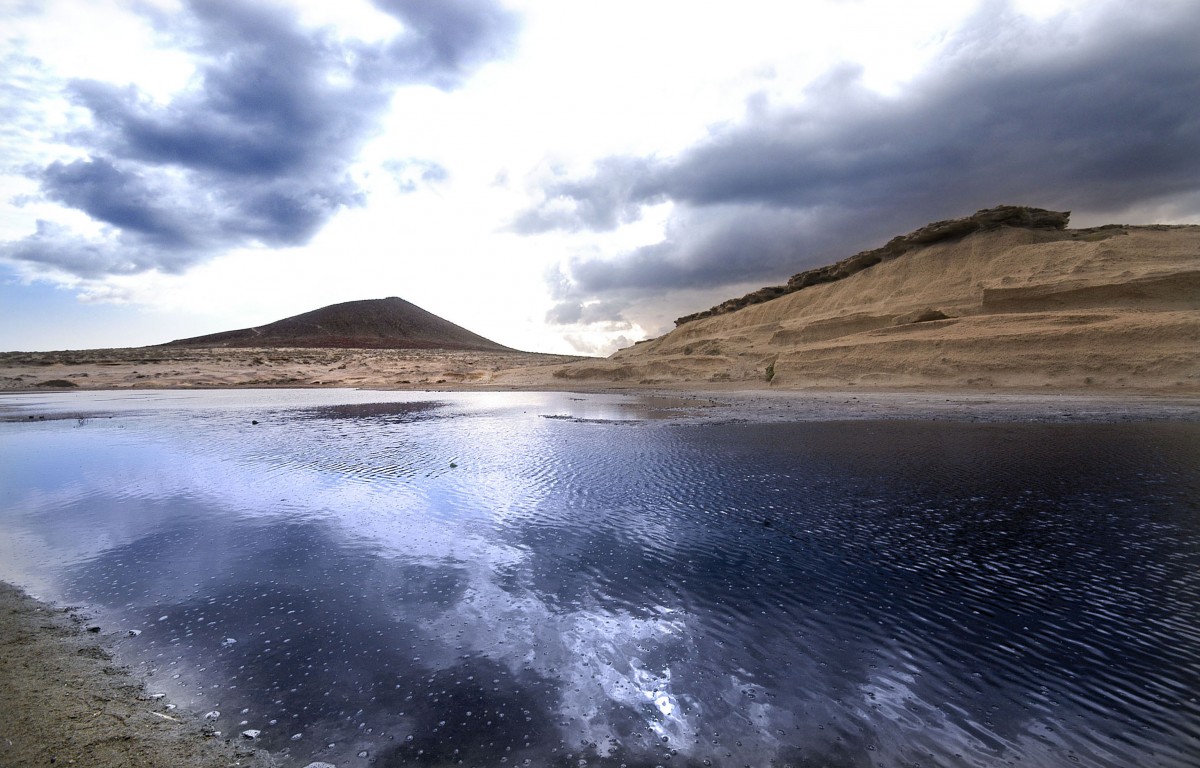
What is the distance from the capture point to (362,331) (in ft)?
472

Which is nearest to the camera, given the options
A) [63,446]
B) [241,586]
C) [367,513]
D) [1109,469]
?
[241,586]

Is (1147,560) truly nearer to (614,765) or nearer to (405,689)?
(614,765)

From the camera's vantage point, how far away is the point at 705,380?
45500 mm

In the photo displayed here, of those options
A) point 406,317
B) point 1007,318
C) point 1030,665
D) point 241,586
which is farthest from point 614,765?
point 406,317

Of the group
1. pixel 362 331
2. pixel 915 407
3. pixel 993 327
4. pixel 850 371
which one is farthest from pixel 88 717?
pixel 362 331

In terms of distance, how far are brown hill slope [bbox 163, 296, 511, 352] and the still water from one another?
115820 millimetres

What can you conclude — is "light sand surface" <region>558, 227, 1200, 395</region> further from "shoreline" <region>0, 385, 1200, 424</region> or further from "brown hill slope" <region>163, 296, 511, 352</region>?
"brown hill slope" <region>163, 296, 511, 352</region>

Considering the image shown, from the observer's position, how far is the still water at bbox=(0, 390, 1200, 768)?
4.15m

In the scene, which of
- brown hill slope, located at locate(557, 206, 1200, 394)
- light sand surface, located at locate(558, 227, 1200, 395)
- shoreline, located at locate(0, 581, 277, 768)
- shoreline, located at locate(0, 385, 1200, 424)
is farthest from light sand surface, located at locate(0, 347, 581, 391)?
shoreline, located at locate(0, 581, 277, 768)

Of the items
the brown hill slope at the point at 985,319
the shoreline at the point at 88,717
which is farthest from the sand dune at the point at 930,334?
the shoreline at the point at 88,717

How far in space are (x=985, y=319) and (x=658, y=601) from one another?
36.9m

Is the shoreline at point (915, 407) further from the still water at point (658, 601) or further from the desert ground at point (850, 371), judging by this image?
the still water at point (658, 601)

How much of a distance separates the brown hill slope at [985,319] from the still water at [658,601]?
18405mm

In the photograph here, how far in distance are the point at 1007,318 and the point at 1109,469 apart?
2613 centimetres
